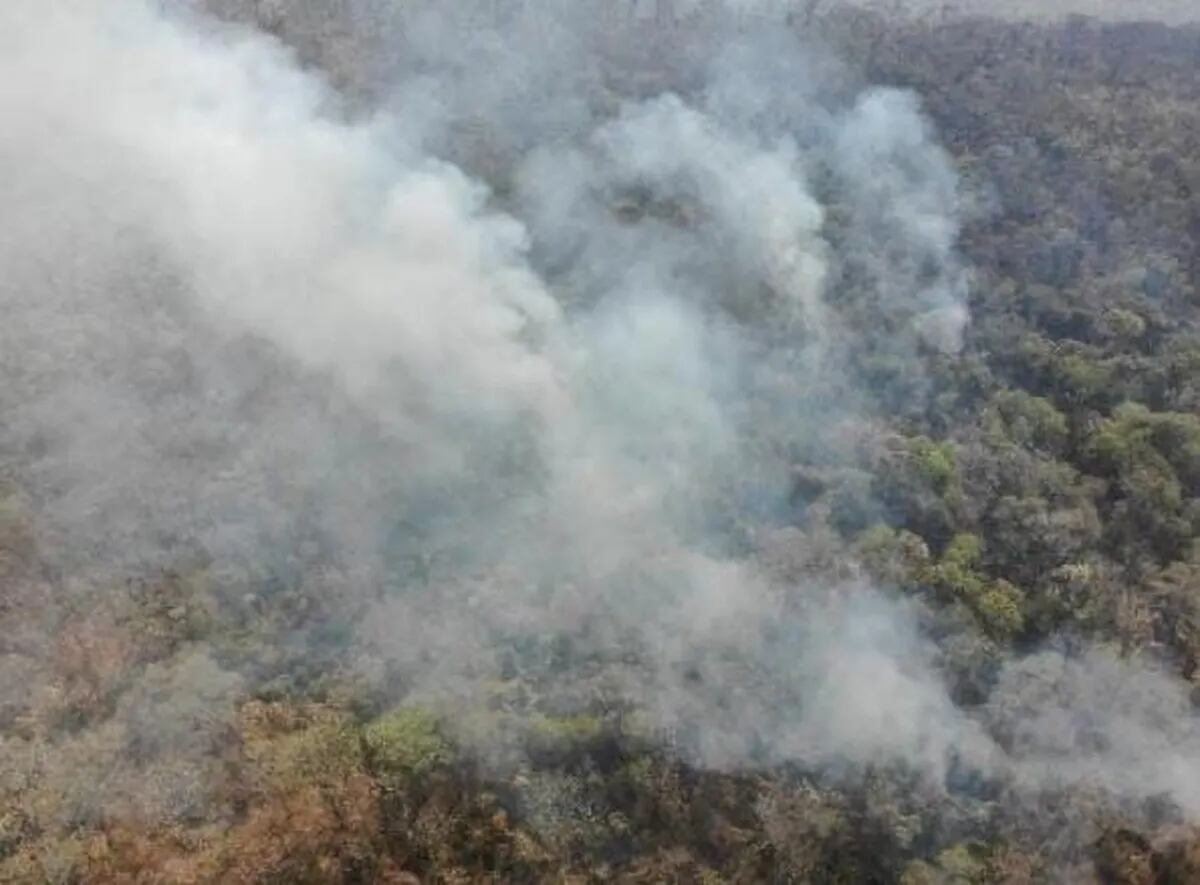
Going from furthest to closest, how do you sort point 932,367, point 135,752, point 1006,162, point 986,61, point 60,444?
point 986,61 < point 1006,162 < point 932,367 < point 60,444 < point 135,752

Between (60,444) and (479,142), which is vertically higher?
(479,142)

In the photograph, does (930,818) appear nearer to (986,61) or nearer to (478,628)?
(478,628)

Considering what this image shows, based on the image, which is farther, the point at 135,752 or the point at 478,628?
the point at 478,628

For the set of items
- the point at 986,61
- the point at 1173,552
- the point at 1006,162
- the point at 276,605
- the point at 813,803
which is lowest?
the point at 813,803

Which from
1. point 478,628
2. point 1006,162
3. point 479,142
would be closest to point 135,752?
point 478,628

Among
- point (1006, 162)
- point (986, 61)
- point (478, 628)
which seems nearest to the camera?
point (478, 628)

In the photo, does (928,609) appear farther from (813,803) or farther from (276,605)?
(276,605)
